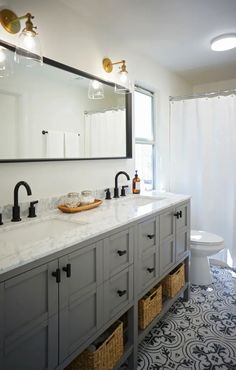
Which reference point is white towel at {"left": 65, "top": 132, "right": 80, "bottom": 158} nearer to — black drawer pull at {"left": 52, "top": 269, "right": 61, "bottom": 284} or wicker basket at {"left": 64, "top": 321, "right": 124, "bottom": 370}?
black drawer pull at {"left": 52, "top": 269, "right": 61, "bottom": 284}

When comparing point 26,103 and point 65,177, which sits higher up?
point 26,103

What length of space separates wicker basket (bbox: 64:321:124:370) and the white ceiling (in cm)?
209

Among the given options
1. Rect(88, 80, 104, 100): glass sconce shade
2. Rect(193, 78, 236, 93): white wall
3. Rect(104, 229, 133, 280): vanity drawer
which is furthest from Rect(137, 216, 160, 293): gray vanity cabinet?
Rect(193, 78, 236, 93): white wall

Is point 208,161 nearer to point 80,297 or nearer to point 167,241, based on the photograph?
point 167,241

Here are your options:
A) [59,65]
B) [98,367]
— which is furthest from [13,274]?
[59,65]

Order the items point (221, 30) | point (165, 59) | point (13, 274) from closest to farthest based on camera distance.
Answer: point (13, 274) < point (221, 30) < point (165, 59)

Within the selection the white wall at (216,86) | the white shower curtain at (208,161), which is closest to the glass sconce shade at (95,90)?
the white shower curtain at (208,161)

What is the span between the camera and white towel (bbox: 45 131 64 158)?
171 centimetres

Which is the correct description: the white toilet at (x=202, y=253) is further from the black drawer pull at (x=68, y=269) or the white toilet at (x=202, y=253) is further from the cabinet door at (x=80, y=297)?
the black drawer pull at (x=68, y=269)

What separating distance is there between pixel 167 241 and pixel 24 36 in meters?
1.61

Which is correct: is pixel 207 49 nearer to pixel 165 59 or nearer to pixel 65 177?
pixel 165 59

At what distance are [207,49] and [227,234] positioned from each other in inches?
78.5

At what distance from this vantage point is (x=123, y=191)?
235cm

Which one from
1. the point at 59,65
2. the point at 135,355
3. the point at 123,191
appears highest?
the point at 59,65
